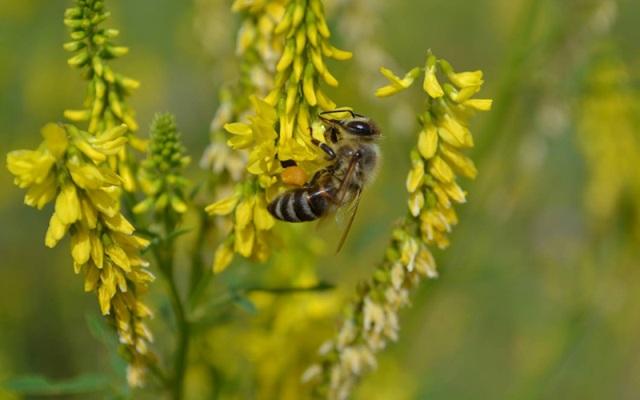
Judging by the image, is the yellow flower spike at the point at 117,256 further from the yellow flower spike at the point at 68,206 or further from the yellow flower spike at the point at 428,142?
the yellow flower spike at the point at 428,142

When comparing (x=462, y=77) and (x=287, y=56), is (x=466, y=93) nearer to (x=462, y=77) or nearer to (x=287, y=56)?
(x=462, y=77)

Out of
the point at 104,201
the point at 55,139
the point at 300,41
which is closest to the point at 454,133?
the point at 300,41

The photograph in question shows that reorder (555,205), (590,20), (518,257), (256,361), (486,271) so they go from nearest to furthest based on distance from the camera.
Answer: (256,361) < (590,20) < (486,271) < (518,257) < (555,205)

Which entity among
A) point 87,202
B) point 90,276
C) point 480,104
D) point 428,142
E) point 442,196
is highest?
point 480,104

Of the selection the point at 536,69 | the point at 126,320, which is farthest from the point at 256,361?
the point at 536,69

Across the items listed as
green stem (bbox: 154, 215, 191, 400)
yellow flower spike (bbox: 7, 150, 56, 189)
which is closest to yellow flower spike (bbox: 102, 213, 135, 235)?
yellow flower spike (bbox: 7, 150, 56, 189)

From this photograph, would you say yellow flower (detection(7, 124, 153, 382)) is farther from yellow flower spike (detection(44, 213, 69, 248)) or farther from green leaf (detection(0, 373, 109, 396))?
green leaf (detection(0, 373, 109, 396))

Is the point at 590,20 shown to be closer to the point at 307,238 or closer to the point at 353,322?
the point at 307,238
